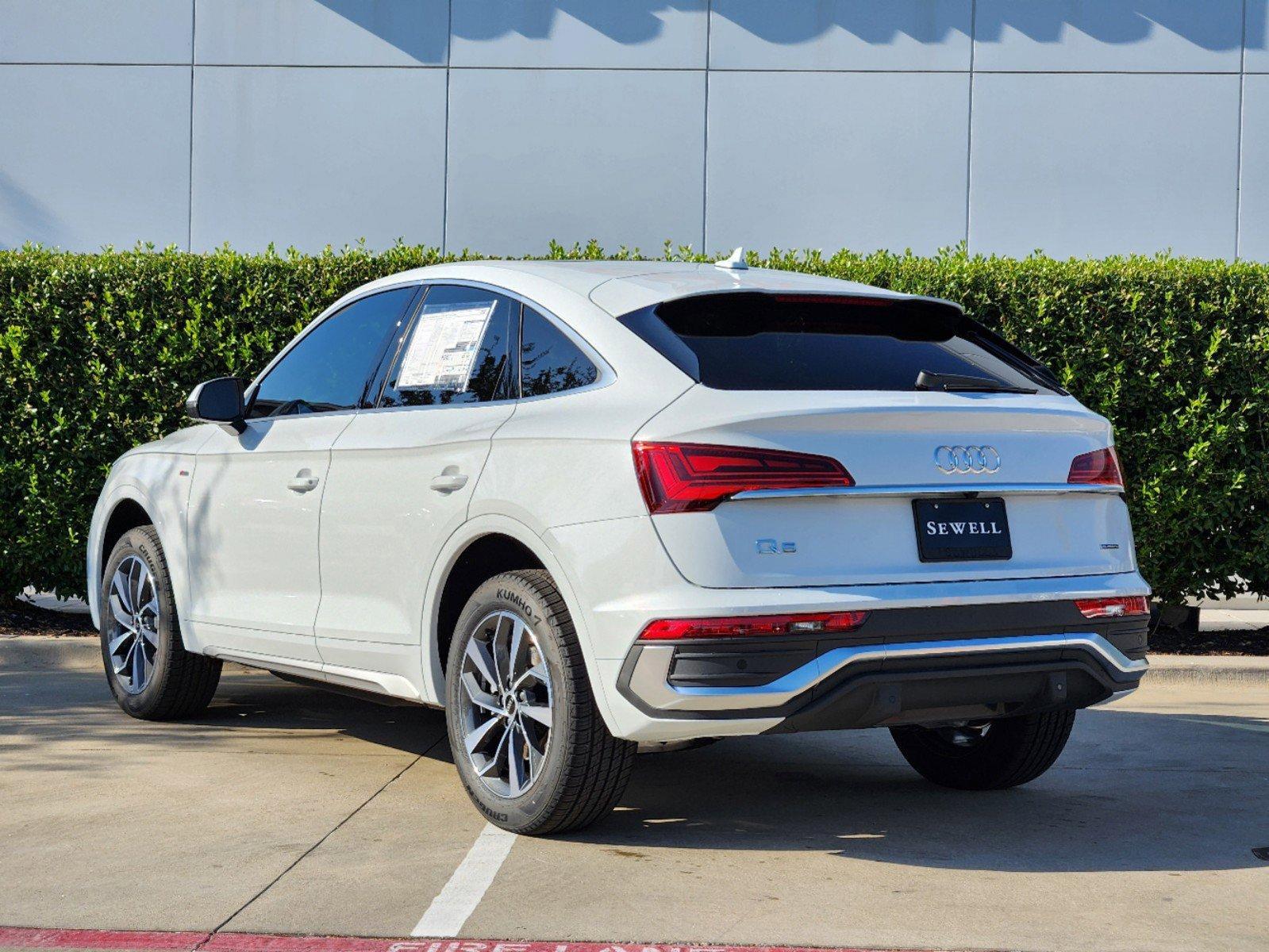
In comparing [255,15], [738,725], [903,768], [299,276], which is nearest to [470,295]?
[738,725]

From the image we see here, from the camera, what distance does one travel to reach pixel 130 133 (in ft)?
44.3

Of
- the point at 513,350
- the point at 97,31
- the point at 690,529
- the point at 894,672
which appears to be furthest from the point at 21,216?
the point at 894,672

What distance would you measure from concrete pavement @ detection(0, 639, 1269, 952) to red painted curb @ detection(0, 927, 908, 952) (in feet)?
0.19

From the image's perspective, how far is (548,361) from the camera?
4984 mm

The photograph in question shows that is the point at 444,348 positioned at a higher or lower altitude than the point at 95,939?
higher

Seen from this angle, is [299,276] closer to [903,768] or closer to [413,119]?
[413,119]

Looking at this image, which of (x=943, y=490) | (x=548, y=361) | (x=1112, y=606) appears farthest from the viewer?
(x=548, y=361)

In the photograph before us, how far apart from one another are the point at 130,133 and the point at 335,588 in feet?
30.0

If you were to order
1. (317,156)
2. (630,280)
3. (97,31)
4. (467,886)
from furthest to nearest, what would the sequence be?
1. (97,31)
2. (317,156)
3. (630,280)
4. (467,886)

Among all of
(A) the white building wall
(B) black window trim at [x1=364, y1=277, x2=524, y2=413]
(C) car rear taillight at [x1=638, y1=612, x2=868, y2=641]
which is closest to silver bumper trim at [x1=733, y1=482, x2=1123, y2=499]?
(C) car rear taillight at [x1=638, y1=612, x2=868, y2=641]

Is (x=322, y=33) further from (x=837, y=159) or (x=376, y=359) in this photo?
(x=376, y=359)

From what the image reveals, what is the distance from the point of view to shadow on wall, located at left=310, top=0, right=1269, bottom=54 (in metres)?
13.2

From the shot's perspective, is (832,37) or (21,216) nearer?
(832,37)

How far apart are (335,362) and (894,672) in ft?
9.00
